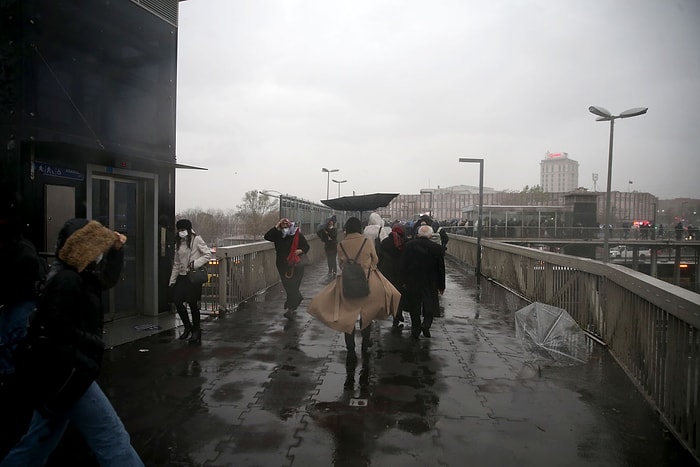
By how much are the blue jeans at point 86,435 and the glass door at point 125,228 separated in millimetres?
5230

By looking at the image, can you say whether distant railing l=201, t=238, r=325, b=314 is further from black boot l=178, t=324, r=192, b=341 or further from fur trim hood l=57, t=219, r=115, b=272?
fur trim hood l=57, t=219, r=115, b=272

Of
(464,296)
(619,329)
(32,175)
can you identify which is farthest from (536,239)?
(32,175)

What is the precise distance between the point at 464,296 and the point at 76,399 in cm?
1010

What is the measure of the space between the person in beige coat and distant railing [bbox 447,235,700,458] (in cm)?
246

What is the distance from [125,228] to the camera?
8414 mm

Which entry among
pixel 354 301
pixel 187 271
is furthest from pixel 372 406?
pixel 187 271

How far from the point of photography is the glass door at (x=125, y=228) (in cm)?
793

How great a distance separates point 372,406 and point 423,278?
10.5 feet

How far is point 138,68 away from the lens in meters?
8.29

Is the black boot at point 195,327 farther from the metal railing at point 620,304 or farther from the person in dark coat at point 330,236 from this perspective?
the person in dark coat at point 330,236

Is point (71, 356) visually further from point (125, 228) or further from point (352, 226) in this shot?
point (125, 228)

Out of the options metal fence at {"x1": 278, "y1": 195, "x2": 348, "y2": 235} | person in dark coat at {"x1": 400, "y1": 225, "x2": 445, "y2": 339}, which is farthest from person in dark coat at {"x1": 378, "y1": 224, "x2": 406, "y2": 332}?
metal fence at {"x1": 278, "y1": 195, "x2": 348, "y2": 235}

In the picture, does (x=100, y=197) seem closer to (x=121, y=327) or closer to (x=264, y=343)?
(x=121, y=327)

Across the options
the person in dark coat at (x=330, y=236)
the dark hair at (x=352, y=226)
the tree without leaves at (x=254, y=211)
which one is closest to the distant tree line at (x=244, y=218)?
the tree without leaves at (x=254, y=211)
